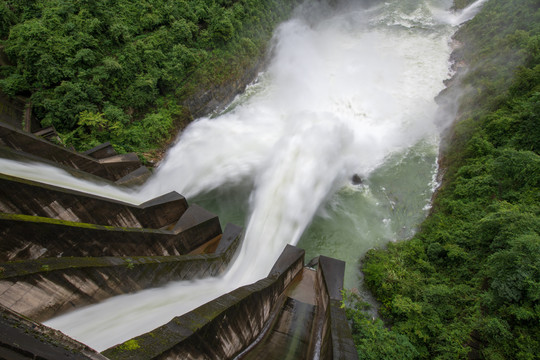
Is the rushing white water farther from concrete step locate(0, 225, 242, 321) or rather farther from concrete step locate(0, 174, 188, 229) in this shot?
concrete step locate(0, 174, 188, 229)

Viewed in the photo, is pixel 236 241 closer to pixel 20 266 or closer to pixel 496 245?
pixel 20 266

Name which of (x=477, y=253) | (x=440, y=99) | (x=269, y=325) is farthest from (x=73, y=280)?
(x=440, y=99)

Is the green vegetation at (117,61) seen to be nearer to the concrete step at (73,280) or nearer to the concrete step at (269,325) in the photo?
the concrete step at (73,280)

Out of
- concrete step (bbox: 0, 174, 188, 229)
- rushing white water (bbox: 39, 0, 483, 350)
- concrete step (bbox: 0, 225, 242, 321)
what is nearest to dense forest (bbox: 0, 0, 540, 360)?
rushing white water (bbox: 39, 0, 483, 350)

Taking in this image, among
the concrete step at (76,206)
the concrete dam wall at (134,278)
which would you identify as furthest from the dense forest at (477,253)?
the concrete step at (76,206)

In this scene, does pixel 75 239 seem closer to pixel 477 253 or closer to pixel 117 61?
pixel 477 253

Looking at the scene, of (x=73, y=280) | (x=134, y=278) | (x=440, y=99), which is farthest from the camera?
(x=440, y=99)

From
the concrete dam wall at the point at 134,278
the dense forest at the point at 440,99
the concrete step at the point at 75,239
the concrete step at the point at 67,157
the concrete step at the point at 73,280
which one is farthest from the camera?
the concrete step at the point at 67,157
